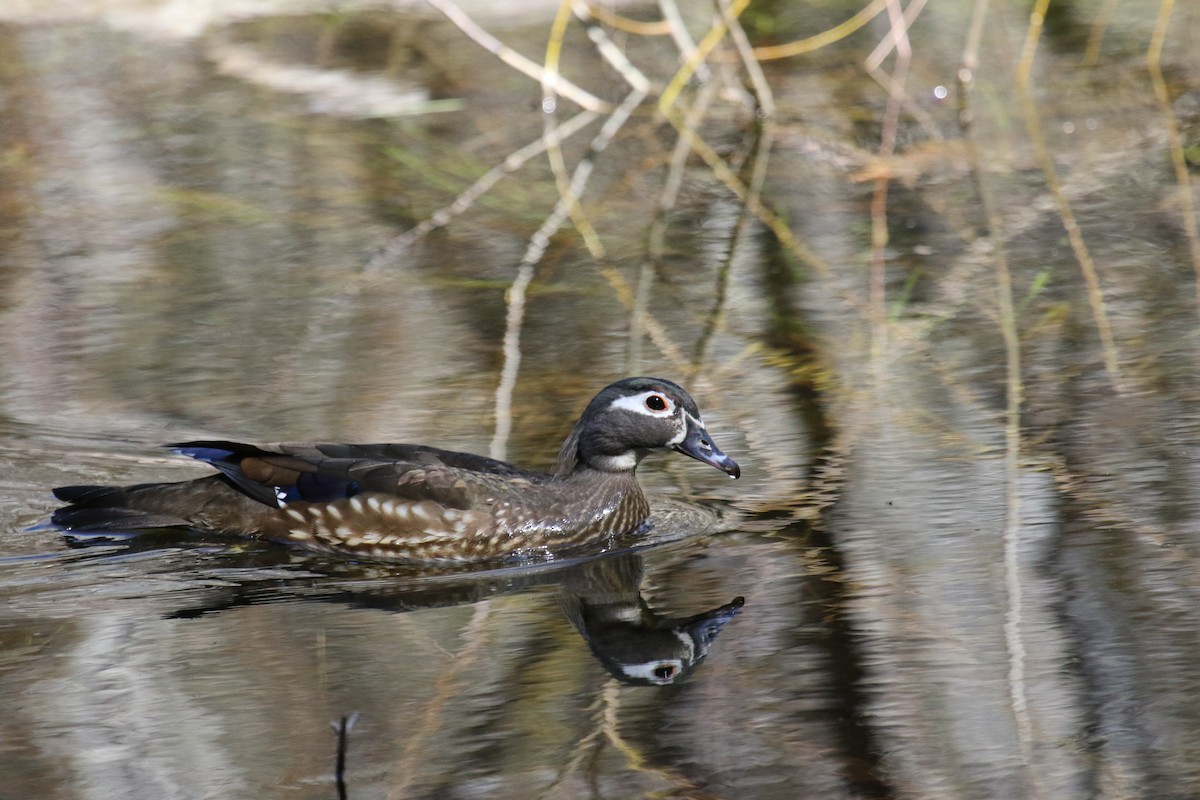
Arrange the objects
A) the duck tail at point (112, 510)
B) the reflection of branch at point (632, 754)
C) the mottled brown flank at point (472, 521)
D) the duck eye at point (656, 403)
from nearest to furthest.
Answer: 1. the reflection of branch at point (632, 754)
2. the mottled brown flank at point (472, 521)
3. the duck eye at point (656, 403)
4. the duck tail at point (112, 510)

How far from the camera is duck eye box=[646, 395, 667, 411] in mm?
8523

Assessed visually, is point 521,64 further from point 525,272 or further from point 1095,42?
point 1095,42

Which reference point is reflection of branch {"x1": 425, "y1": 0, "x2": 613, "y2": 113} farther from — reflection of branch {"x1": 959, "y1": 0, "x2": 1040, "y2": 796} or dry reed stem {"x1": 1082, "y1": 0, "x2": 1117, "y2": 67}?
dry reed stem {"x1": 1082, "y1": 0, "x2": 1117, "y2": 67}

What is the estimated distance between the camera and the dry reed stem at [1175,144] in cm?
1259

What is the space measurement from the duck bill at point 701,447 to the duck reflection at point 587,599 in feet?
1.79

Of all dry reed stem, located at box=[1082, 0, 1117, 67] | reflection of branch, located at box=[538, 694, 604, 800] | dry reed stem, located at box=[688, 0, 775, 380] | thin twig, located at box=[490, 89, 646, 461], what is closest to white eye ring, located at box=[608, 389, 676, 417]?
thin twig, located at box=[490, 89, 646, 461]

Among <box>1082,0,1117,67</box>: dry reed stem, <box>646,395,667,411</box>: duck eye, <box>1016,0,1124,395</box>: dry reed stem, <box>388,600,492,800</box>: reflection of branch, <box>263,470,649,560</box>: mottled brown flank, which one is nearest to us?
<box>388,600,492,800</box>: reflection of branch

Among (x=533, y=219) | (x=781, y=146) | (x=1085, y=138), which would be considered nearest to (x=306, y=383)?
(x=533, y=219)

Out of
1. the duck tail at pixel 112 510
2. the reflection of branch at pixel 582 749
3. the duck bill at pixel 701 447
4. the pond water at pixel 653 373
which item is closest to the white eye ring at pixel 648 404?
the duck bill at pixel 701 447

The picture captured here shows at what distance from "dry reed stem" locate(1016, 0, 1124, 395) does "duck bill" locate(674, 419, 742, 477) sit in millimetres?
2450

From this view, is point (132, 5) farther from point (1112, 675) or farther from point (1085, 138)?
point (1112, 675)

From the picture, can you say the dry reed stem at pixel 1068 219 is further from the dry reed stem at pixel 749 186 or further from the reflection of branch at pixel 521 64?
the reflection of branch at pixel 521 64

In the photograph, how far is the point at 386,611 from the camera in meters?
7.60

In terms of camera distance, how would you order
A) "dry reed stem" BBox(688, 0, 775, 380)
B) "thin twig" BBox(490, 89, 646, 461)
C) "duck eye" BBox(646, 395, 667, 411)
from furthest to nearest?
"dry reed stem" BBox(688, 0, 775, 380), "thin twig" BBox(490, 89, 646, 461), "duck eye" BBox(646, 395, 667, 411)
